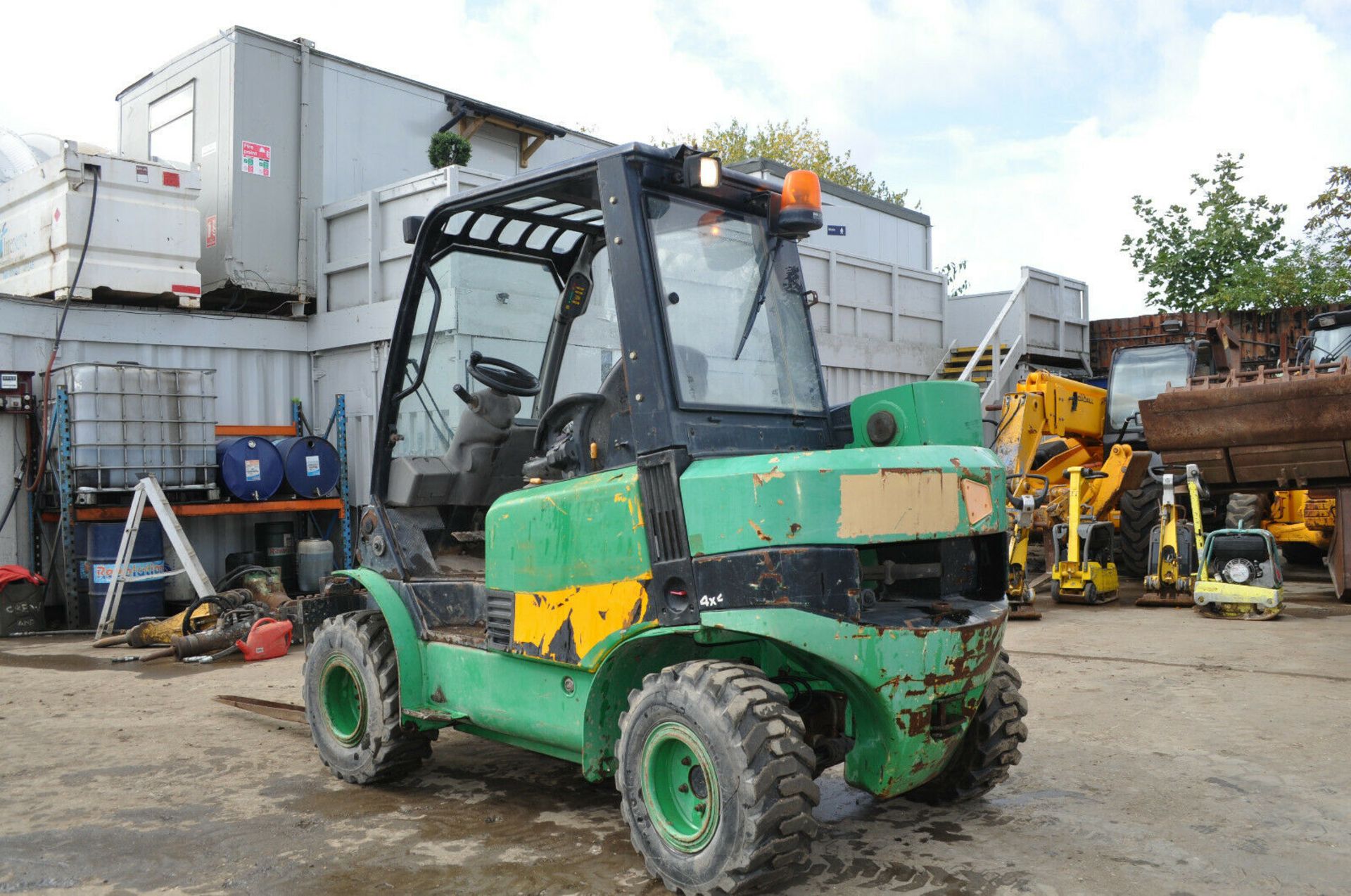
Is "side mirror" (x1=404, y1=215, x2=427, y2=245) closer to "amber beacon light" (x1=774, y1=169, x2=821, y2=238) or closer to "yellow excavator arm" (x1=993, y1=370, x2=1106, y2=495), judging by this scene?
"amber beacon light" (x1=774, y1=169, x2=821, y2=238)

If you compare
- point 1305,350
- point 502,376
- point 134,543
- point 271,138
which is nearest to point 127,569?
point 134,543

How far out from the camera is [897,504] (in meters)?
3.39

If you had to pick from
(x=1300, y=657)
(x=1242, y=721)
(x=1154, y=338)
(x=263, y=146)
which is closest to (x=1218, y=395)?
(x=1300, y=657)

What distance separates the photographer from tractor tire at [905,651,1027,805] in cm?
418

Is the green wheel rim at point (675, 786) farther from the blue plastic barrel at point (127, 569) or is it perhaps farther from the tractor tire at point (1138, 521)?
the tractor tire at point (1138, 521)

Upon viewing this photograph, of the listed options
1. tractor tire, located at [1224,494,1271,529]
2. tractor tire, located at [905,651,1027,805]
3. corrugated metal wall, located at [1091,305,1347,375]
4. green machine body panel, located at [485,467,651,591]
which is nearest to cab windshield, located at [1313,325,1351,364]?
tractor tire, located at [1224,494,1271,529]

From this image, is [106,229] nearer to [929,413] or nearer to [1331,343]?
[929,413]

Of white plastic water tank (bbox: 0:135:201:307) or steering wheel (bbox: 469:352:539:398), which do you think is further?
white plastic water tank (bbox: 0:135:201:307)

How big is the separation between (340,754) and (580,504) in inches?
74.9

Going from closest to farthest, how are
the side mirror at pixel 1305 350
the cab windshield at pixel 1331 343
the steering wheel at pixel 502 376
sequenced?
the steering wheel at pixel 502 376, the cab windshield at pixel 1331 343, the side mirror at pixel 1305 350

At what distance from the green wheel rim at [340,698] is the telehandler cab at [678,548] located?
0.02 metres

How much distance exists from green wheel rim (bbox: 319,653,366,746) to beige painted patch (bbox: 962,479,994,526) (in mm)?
2680

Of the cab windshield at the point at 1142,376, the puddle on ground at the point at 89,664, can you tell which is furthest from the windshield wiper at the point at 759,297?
the cab windshield at the point at 1142,376

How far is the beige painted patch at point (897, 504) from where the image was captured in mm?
3293
